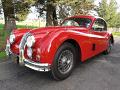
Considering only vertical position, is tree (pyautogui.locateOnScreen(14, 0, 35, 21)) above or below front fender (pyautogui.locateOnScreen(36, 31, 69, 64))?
above

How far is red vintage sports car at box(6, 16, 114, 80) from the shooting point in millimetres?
4137

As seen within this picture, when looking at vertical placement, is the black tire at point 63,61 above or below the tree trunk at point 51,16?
below

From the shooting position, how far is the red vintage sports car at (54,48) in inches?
163

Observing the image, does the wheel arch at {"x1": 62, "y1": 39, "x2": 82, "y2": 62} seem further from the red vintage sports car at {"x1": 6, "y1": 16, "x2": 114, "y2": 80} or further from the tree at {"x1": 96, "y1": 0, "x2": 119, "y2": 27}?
the tree at {"x1": 96, "y1": 0, "x2": 119, "y2": 27}

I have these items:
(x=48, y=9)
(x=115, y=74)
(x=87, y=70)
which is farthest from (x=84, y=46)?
(x=48, y=9)

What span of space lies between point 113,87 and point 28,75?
1986 mm

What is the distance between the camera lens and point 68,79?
15.3 ft

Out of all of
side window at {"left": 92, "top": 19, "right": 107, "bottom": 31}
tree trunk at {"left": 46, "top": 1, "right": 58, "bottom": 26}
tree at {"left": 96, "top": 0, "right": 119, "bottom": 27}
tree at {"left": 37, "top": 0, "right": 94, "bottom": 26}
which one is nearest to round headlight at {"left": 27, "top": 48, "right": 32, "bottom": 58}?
side window at {"left": 92, "top": 19, "right": 107, "bottom": 31}

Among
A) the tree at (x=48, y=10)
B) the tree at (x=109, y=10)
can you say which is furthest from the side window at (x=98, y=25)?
the tree at (x=109, y=10)

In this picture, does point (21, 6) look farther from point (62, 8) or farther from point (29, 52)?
point (29, 52)

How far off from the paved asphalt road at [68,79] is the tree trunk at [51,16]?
7.65 metres

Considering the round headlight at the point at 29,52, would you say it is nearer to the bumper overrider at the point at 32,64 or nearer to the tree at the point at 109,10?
the bumper overrider at the point at 32,64

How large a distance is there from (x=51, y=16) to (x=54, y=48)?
936 centimetres

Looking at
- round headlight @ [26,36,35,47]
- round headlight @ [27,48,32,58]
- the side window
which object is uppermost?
the side window
